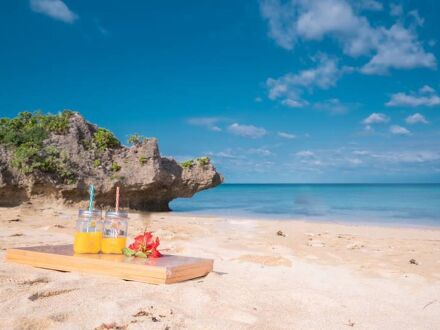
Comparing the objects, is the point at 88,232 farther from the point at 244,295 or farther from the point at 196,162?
the point at 196,162

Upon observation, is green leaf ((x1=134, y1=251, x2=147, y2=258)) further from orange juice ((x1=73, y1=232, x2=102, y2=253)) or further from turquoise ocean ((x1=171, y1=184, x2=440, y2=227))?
turquoise ocean ((x1=171, y1=184, x2=440, y2=227))

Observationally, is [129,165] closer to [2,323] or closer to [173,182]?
[173,182]

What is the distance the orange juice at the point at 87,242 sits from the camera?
12.8 ft

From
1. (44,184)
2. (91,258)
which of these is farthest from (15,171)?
(91,258)

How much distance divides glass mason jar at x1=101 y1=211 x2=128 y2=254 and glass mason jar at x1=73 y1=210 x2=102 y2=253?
57 mm

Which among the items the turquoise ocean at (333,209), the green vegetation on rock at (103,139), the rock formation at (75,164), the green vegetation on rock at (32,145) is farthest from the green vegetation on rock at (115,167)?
the turquoise ocean at (333,209)

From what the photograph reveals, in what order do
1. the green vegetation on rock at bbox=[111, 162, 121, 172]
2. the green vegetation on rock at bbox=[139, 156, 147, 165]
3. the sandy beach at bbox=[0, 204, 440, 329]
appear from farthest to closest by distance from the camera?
the green vegetation on rock at bbox=[139, 156, 147, 165]
the green vegetation on rock at bbox=[111, 162, 121, 172]
the sandy beach at bbox=[0, 204, 440, 329]

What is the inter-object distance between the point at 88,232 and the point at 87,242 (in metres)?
0.09

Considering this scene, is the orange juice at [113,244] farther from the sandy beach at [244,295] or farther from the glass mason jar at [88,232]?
the sandy beach at [244,295]

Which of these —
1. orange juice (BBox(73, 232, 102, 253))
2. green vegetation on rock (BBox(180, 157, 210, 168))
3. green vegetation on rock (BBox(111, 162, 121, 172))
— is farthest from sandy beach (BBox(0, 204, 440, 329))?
green vegetation on rock (BBox(180, 157, 210, 168))

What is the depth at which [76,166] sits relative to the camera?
38.0 feet

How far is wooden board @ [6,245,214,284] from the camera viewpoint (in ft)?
11.4

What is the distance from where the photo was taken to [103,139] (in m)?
12.4

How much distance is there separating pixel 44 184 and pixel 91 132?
233cm
